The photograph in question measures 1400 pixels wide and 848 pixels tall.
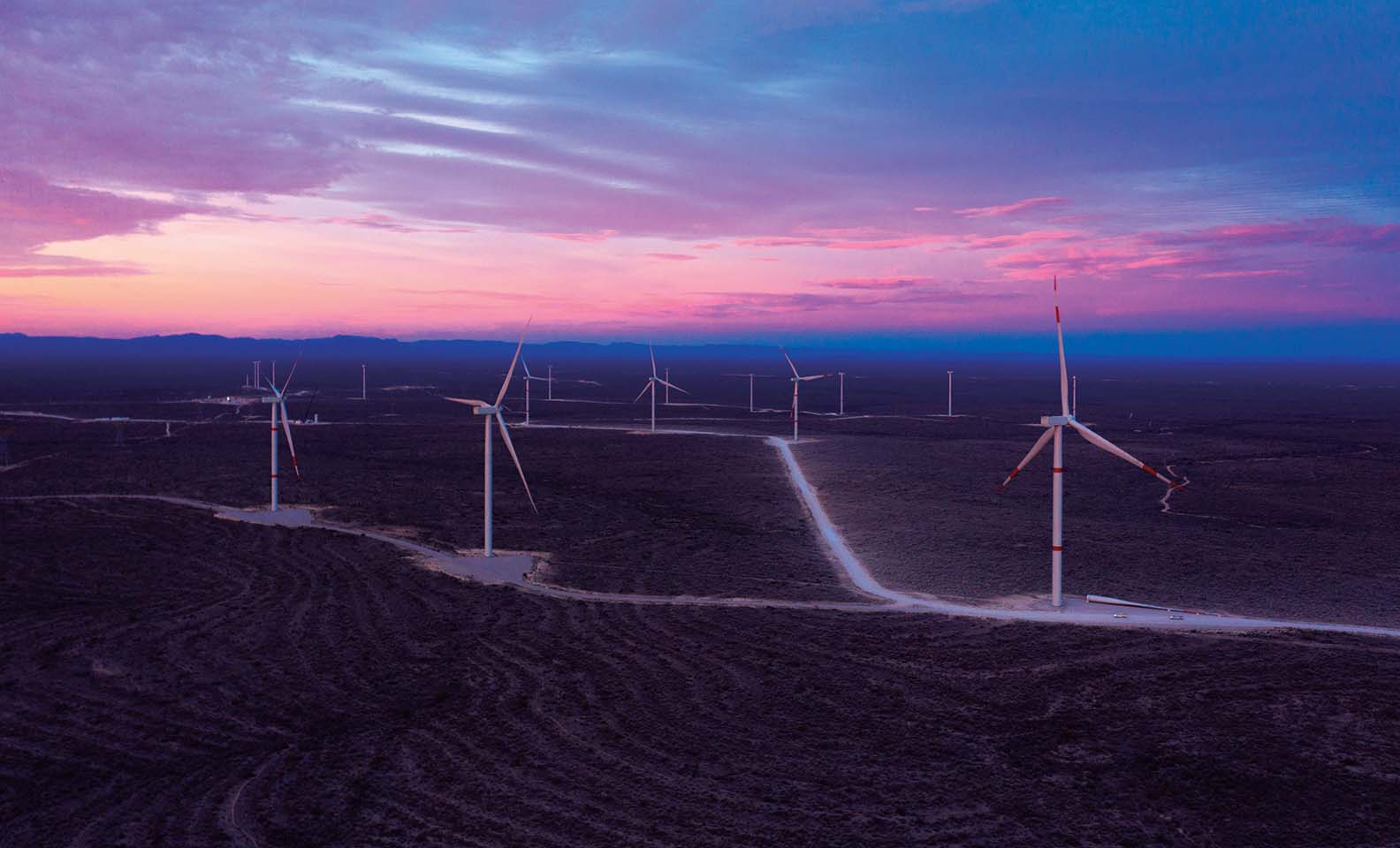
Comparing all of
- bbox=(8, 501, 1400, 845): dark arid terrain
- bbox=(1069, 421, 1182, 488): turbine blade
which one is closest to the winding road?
bbox=(8, 501, 1400, 845): dark arid terrain

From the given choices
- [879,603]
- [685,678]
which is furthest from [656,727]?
[879,603]

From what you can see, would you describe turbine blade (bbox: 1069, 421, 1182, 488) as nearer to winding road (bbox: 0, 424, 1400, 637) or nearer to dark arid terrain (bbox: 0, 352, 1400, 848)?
winding road (bbox: 0, 424, 1400, 637)

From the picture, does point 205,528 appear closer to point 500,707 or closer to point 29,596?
point 29,596

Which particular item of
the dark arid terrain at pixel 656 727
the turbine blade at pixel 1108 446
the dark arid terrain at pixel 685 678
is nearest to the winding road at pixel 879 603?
the dark arid terrain at pixel 685 678

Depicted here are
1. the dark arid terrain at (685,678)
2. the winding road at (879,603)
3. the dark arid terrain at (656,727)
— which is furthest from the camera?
the winding road at (879,603)

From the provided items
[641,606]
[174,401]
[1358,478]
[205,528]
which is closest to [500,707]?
[641,606]

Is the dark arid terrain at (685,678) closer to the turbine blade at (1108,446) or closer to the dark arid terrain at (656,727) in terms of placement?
the dark arid terrain at (656,727)
